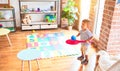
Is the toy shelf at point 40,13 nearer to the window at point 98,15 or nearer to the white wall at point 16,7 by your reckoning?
the white wall at point 16,7

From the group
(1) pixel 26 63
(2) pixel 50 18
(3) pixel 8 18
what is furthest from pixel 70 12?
(1) pixel 26 63

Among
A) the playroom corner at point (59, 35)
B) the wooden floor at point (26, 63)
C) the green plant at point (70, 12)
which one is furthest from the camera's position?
the green plant at point (70, 12)

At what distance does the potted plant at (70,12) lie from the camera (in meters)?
4.24

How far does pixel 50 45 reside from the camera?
3.32 meters

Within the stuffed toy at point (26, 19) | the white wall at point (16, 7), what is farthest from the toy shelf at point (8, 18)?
the stuffed toy at point (26, 19)

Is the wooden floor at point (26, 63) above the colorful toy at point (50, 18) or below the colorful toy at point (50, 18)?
below

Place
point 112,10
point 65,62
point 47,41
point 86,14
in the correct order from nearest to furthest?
point 112,10 < point 65,62 < point 47,41 < point 86,14

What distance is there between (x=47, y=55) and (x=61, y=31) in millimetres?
1605

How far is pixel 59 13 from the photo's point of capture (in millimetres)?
4652

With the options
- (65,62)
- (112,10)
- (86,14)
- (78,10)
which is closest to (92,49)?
(65,62)

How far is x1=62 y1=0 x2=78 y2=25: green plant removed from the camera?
167 inches

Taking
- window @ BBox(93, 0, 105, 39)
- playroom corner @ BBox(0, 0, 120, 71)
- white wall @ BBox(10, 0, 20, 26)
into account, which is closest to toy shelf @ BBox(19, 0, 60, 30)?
playroom corner @ BBox(0, 0, 120, 71)

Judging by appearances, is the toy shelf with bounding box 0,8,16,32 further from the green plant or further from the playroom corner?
the green plant

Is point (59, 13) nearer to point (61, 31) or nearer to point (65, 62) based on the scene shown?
point (61, 31)
